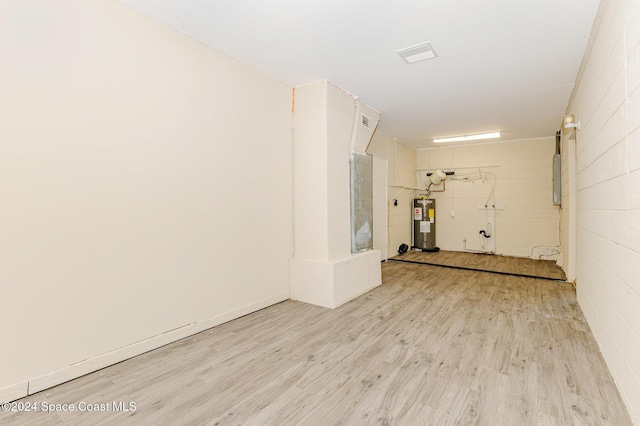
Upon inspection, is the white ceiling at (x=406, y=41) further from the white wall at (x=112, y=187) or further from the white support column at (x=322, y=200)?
the white wall at (x=112, y=187)

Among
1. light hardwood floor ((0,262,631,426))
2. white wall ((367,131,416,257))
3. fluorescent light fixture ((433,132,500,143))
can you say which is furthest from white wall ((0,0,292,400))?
fluorescent light fixture ((433,132,500,143))

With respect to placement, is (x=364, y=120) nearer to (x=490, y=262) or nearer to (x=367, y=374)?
(x=367, y=374)

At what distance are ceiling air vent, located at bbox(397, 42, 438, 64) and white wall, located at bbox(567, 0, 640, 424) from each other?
1.20 m

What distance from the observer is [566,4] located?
2232mm

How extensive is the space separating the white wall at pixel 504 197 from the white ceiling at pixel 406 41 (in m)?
2.60

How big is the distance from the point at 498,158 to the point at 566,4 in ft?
16.9

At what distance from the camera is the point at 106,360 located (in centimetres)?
218

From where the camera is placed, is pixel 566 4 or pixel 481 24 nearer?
pixel 566 4

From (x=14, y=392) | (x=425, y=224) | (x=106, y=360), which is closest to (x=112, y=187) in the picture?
(x=106, y=360)

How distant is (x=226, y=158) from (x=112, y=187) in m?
1.04

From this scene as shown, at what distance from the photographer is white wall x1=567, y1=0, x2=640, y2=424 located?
162 cm

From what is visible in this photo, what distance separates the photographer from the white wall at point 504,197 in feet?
21.1

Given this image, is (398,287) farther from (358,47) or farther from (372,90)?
(358,47)

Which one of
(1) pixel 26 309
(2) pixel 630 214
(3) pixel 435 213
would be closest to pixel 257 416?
(1) pixel 26 309
